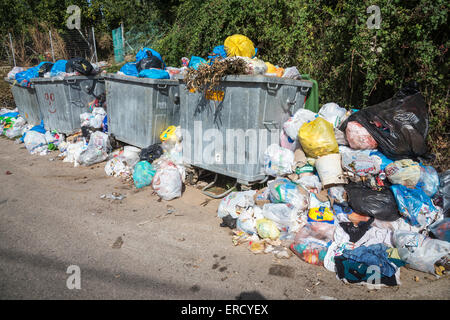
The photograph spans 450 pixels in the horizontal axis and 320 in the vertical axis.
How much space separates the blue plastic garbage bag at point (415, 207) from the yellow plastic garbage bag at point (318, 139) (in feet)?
2.64

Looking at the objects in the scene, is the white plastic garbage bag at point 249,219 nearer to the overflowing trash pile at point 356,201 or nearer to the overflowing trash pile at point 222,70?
the overflowing trash pile at point 356,201

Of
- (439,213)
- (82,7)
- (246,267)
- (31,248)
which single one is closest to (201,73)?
(246,267)

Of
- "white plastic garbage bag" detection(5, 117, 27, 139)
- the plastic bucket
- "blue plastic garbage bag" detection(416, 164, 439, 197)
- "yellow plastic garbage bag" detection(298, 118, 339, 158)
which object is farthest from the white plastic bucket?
"white plastic garbage bag" detection(5, 117, 27, 139)

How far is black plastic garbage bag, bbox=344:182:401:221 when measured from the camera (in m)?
2.63

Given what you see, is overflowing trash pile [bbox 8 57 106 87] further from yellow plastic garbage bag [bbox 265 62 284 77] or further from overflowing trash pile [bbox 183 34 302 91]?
yellow plastic garbage bag [bbox 265 62 284 77]

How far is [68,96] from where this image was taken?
18.3 feet

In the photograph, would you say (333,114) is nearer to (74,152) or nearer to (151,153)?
(151,153)

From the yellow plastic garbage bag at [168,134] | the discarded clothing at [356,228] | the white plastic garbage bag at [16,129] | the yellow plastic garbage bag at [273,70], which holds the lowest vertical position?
the white plastic garbage bag at [16,129]

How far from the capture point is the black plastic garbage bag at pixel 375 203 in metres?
2.63

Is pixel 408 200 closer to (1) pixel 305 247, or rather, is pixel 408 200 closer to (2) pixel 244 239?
(1) pixel 305 247

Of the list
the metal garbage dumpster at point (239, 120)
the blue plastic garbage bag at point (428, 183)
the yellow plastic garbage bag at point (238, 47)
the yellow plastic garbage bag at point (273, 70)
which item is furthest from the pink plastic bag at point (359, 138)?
the yellow plastic garbage bag at point (238, 47)

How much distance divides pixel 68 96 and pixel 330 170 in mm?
5103

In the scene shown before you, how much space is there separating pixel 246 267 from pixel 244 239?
40 cm

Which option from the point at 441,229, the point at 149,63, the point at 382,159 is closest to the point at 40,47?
the point at 149,63
